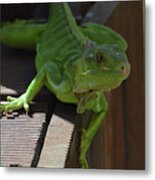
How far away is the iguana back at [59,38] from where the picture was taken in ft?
7.07

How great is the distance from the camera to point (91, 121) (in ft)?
6.92

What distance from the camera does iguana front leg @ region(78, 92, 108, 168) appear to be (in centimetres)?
208

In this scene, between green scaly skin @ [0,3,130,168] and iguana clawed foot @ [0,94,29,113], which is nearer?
green scaly skin @ [0,3,130,168]

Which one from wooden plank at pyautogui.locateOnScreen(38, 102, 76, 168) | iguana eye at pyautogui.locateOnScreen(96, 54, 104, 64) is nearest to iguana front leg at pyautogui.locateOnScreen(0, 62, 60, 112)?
wooden plank at pyautogui.locateOnScreen(38, 102, 76, 168)

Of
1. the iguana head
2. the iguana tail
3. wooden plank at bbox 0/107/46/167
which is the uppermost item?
the iguana tail

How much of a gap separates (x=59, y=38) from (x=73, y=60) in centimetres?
17

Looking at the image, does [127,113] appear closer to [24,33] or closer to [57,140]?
[57,140]

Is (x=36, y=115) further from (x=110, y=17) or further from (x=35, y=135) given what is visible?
(x=110, y=17)

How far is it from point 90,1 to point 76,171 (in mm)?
556

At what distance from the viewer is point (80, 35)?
215cm

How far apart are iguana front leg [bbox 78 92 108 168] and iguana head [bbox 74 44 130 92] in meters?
0.08

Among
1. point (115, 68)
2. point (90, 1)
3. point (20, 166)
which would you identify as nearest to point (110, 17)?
point (90, 1)

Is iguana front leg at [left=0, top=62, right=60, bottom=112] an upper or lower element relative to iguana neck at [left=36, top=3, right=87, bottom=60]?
lower

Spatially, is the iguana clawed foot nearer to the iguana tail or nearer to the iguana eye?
the iguana tail
